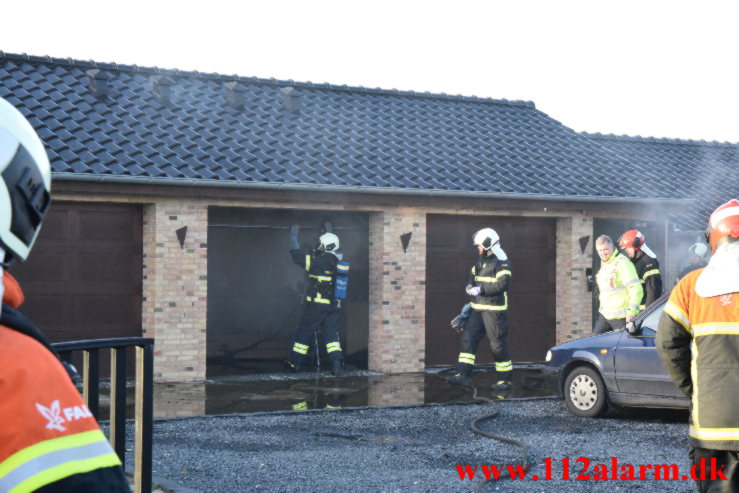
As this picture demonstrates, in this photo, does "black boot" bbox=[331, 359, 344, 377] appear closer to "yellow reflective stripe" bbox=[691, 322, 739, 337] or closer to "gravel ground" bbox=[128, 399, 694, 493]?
"gravel ground" bbox=[128, 399, 694, 493]

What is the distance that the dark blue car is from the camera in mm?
10273

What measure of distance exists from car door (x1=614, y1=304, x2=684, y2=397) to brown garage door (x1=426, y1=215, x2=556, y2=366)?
6.03 m

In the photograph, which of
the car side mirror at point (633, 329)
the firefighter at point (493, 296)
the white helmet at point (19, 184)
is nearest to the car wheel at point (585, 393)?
the car side mirror at point (633, 329)

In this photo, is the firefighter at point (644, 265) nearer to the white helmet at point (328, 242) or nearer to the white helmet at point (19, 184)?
the white helmet at point (328, 242)

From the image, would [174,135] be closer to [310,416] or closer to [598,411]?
[310,416]

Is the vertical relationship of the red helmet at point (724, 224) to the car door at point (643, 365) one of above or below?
above

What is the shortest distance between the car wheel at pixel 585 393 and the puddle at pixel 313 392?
60.2 inches

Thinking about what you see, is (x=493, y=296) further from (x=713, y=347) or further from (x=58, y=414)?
(x=58, y=414)

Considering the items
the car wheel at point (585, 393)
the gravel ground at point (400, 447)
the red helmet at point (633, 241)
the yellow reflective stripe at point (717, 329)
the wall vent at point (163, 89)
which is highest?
the wall vent at point (163, 89)

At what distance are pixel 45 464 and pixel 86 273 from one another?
12.9 metres

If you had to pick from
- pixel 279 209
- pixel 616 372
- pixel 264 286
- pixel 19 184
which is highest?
pixel 279 209

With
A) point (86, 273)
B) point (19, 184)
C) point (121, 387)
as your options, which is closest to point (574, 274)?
point (86, 273)

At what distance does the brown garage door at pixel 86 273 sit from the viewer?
44.9 ft

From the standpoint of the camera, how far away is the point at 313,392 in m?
13.0
